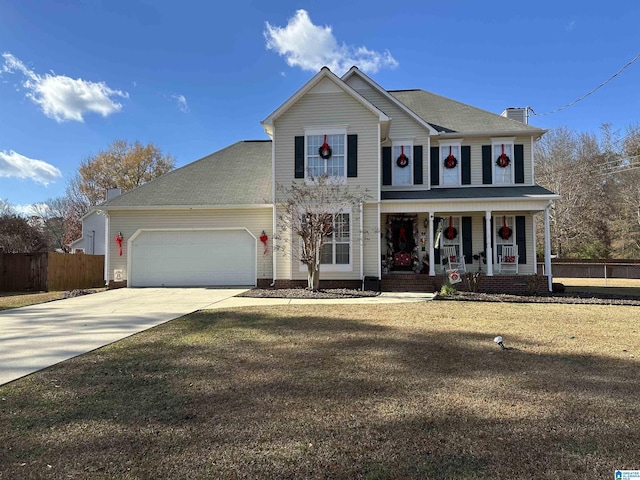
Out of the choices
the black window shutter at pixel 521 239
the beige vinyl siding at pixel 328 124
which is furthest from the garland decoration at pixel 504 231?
the beige vinyl siding at pixel 328 124

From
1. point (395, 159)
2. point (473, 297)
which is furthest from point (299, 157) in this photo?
point (473, 297)

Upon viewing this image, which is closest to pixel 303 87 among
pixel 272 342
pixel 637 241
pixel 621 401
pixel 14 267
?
pixel 272 342

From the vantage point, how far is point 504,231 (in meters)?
15.7

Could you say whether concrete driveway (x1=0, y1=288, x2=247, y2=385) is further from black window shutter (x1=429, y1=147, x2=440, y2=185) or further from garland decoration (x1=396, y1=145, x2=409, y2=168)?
black window shutter (x1=429, y1=147, x2=440, y2=185)

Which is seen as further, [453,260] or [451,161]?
[451,161]

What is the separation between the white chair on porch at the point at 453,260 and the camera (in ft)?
50.2

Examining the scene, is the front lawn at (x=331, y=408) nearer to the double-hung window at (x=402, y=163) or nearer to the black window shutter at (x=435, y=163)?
the double-hung window at (x=402, y=163)

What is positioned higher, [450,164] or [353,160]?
[450,164]

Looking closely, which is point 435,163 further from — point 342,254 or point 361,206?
point 342,254

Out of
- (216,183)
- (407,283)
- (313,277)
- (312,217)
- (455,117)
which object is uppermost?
(455,117)

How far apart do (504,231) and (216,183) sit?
11837 mm

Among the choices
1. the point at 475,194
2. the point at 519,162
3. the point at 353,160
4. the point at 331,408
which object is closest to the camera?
the point at 331,408

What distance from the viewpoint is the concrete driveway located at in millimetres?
5508

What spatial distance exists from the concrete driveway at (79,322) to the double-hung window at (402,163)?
7.68 meters
